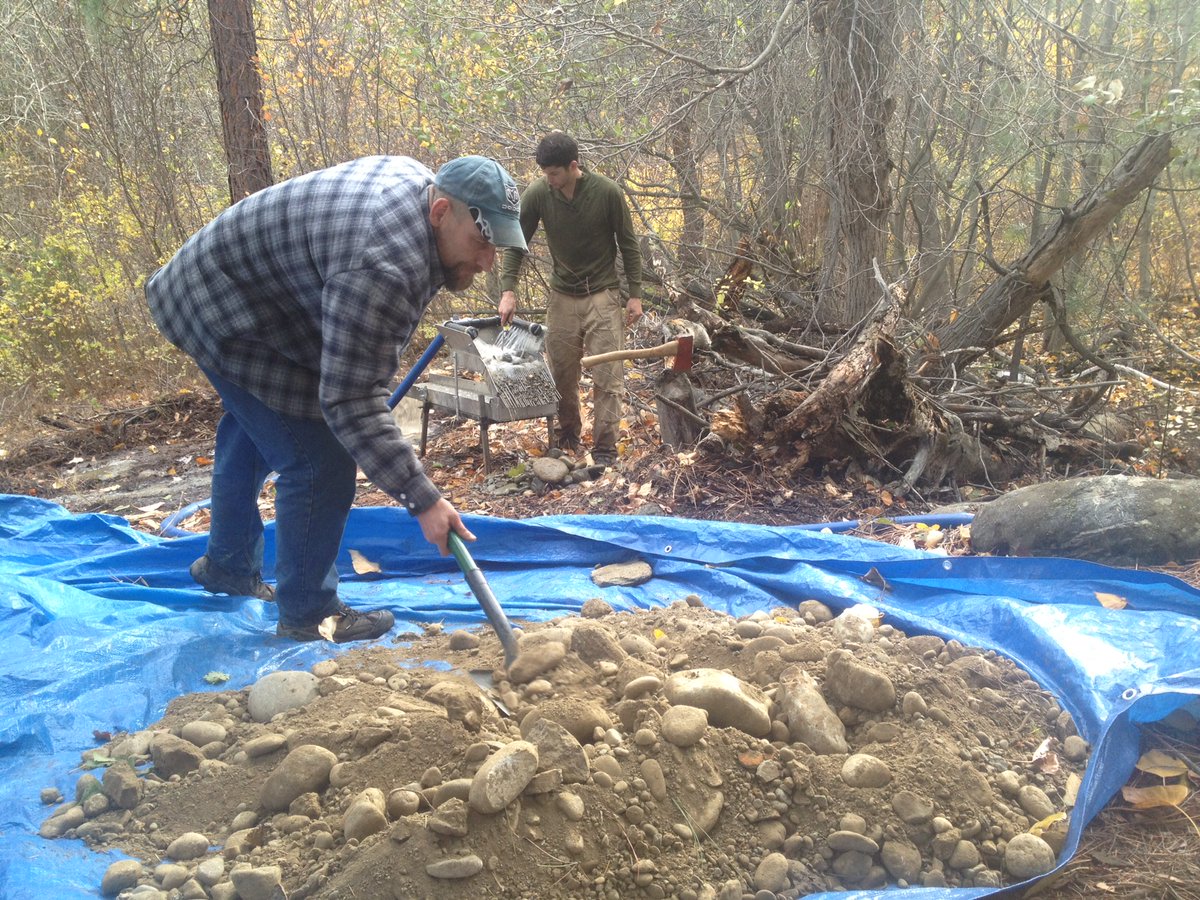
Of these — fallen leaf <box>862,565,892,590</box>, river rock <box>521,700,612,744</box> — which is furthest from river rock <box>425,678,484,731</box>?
fallen leaf <box>862,565,892,590</box>

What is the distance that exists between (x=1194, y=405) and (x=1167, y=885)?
477 centimetres

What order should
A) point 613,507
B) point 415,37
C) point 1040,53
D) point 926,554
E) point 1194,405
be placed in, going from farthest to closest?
1. point 415,37
2. point 1040,53
3. point 1194,405
4. point 613,507
5. point 926,554

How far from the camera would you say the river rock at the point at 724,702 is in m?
2.21

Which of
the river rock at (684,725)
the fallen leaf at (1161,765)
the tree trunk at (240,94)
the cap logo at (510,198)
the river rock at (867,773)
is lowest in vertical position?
the fallen leaf at (1161,765)

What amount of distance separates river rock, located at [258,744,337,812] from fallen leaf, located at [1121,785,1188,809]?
1.89m

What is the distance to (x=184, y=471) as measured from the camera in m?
6.14

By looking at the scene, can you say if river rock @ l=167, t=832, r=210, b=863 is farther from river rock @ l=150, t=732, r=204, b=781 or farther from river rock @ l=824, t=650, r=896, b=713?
river rock @ l=824, t=650, r=896, b=713

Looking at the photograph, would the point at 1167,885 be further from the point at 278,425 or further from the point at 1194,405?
the point at 1194,405

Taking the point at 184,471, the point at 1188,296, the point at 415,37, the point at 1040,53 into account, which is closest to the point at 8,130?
the point at 415,37

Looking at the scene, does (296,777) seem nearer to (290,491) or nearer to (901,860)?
(290,491)

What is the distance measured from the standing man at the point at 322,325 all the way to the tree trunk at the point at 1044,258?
12.1 feet

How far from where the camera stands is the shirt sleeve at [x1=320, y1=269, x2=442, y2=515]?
2.18 metres

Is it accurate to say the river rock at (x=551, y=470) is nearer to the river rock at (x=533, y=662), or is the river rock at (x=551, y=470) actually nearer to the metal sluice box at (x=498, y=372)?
the metal sluice box at (x=498, y=372)

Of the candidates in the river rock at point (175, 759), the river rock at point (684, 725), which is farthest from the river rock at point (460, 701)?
the river rock at point (175, 759)
